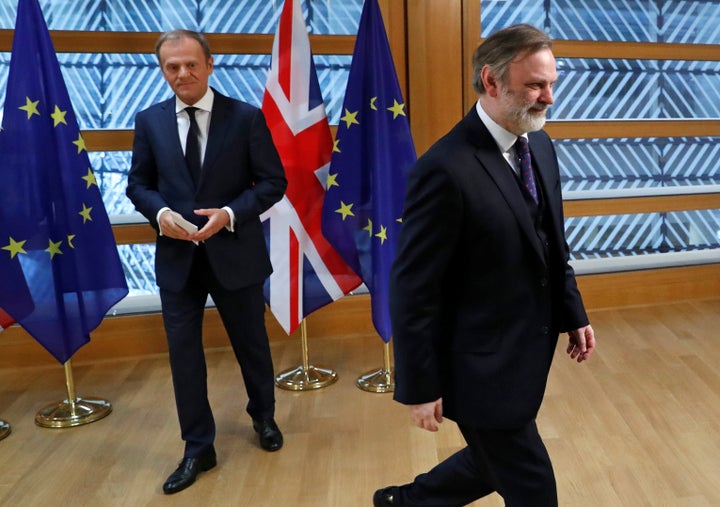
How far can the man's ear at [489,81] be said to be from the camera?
189cm

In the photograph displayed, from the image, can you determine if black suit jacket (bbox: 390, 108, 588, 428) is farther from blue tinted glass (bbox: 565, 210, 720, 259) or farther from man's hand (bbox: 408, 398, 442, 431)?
blue tinted glass (bbox: 565, 210, 720, 259)

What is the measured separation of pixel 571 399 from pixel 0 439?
8.27 ft

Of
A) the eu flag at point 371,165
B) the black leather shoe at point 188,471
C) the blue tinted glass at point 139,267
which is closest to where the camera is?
the black leather shoe at point 188,471

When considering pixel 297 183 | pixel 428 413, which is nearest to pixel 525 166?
pixel 428 413

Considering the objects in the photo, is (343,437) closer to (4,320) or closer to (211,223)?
(211,223)

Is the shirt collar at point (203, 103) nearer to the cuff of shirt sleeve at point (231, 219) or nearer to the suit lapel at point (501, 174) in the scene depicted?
the cuff of shirt sleeve at point (231, 219)

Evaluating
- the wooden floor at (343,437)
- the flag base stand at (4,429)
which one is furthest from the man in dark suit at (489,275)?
the flag base stand at (4,429)

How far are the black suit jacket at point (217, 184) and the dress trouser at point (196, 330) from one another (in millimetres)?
71

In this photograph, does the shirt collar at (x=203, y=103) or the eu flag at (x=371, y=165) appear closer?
the shirt collar at (x=203, y=103)

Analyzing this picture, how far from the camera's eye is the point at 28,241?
3.64 meters

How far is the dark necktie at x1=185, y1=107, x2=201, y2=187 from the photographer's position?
3.04 meters

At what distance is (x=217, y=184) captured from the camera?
305 cm

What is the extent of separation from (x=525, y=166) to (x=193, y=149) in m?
1.50

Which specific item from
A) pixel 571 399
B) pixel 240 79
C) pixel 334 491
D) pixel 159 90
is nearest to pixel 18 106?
pixel 159 90
